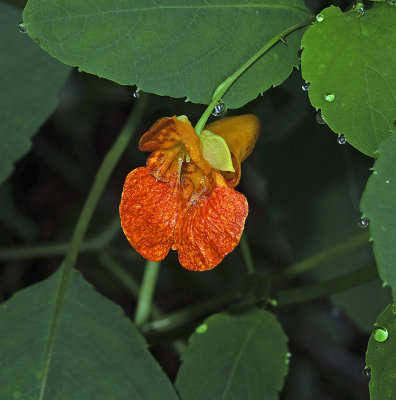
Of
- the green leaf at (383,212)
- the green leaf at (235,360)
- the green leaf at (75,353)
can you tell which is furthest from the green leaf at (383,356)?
the green leaf at (75,353)

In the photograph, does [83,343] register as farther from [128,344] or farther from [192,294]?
[192,294]

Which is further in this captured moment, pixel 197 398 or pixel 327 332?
pixel 327 332

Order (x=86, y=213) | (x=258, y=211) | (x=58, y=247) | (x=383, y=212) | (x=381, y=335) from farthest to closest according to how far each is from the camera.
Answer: (x=258, y=211) → (x=58, y=247) → (x=86, y=213) → (x=381, y=335) → (x=383, y=212)

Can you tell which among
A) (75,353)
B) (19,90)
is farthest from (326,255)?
(19,90)

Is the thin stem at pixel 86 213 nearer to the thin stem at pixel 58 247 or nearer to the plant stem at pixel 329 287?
the plant stem at pixel 329 287

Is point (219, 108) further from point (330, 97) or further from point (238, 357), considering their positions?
point (238, 357)

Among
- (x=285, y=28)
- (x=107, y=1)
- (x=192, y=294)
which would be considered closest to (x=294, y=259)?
(x=192, y=294)

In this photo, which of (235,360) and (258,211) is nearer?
(235,360)
